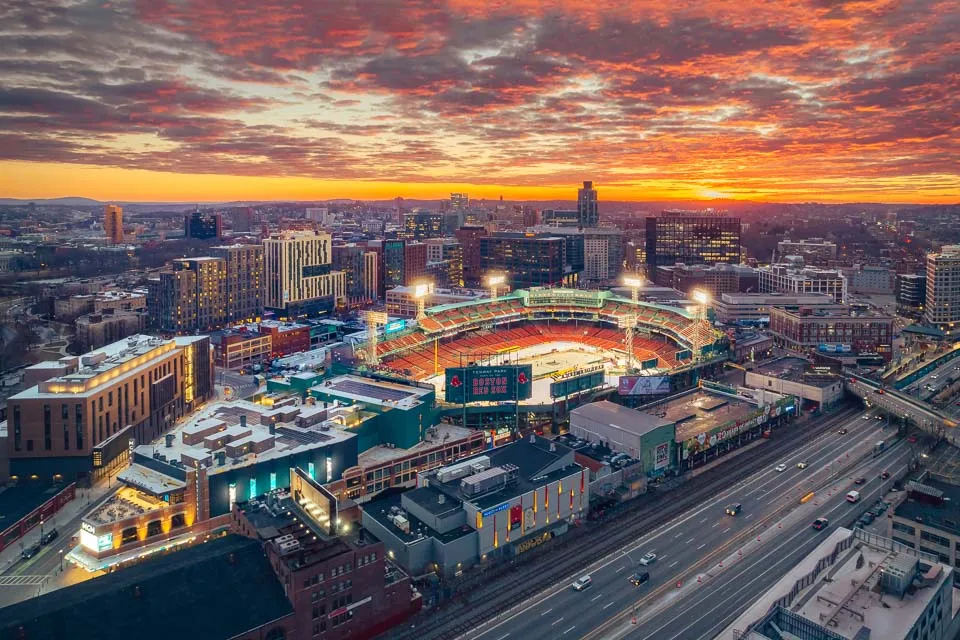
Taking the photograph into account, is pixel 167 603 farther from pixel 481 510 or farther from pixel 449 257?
pixel 449 257

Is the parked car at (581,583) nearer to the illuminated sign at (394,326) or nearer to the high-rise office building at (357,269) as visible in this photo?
the illuminated sign at (394,326)

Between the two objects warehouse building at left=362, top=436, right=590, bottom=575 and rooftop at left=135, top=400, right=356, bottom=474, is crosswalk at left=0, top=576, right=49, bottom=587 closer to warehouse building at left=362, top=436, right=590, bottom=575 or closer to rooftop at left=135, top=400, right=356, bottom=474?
rooftop at left=135, top=400, right=356, bottom=474

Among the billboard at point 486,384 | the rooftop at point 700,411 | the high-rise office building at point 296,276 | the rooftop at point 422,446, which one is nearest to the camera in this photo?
the rooftop at point 422,446

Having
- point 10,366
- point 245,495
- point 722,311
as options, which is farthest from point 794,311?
point 10,366

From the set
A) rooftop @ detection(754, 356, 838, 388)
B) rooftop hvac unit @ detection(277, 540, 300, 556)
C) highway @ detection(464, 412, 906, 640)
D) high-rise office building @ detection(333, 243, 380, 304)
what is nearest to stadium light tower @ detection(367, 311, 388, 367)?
highway @ detection(464, 412, 906, 640)

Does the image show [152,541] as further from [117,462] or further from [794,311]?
[794,311]

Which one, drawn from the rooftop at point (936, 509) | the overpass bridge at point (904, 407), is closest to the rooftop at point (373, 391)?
the rooftop at point (936, 509)
